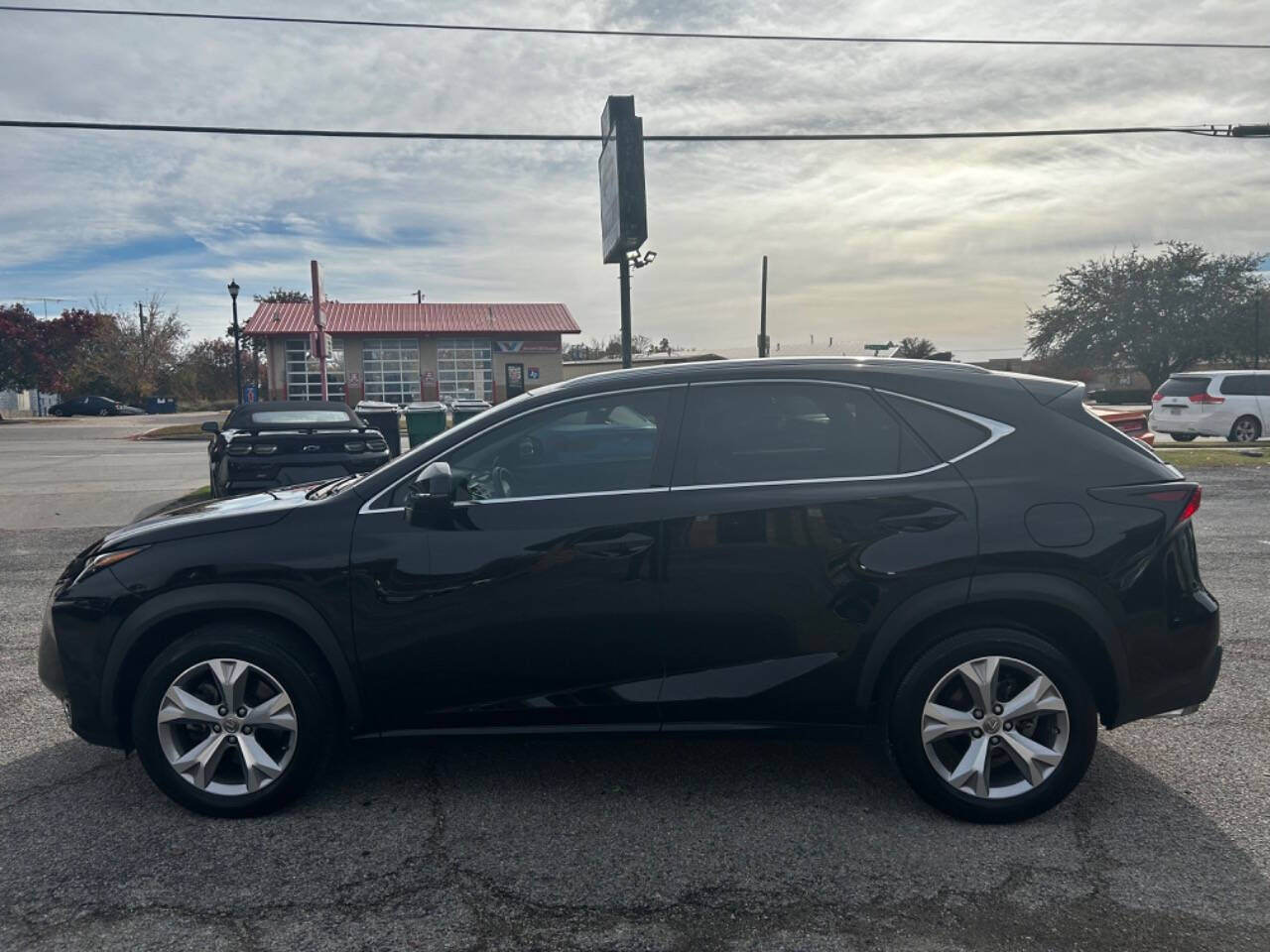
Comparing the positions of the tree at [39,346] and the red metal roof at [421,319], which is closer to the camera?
the red metal roof at [421,319]

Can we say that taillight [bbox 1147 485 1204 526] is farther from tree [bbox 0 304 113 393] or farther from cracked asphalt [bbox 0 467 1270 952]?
tree [bbox 0 304 113 393]

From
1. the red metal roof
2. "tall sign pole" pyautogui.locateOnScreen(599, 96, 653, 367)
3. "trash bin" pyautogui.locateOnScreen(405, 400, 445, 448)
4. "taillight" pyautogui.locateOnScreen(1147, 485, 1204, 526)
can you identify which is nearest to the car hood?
"taillight" pyautogui.locateOnScreen(1147, 485, 1204, 526)

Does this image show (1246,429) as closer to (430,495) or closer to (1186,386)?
(1186,386)

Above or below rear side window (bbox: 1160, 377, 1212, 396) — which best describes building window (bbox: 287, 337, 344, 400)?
Answer: above

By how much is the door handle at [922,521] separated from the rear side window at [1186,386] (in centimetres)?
2044

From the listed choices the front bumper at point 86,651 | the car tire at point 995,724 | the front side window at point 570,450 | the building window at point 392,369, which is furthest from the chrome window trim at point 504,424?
the building window at point 392,369

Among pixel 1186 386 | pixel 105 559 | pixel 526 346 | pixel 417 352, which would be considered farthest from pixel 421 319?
pixel 105 559

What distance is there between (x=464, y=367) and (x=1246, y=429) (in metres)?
40.0

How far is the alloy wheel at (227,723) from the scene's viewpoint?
146 inches

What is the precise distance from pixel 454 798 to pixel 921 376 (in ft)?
8.24

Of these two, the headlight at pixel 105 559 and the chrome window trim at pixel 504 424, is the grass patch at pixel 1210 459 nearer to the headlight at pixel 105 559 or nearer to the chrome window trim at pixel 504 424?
the chrome window trim at pixel 504 424

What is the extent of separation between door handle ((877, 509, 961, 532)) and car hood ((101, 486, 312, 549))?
2.27 metres

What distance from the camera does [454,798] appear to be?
398 cm

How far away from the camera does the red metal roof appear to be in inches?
2035
